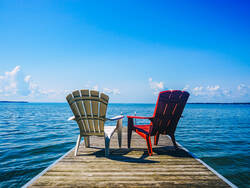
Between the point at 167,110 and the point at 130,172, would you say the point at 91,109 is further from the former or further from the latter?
the point at 167,110

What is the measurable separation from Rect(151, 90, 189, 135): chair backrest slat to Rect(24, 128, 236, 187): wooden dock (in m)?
0.60

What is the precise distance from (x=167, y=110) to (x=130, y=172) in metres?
1.57

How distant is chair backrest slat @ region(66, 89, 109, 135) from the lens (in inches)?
127

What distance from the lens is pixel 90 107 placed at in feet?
10.6

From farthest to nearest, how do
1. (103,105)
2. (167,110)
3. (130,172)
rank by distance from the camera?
(167,110)
(103,105)
(130,172)

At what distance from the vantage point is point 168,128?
3.61 meters

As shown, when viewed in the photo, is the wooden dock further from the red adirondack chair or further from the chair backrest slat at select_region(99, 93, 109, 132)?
the chair backrest slat at select_region(99, 93, 109, 132)

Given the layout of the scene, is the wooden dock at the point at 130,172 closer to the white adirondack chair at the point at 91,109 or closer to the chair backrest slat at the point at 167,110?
the white adirondack chair at the point at 91,109

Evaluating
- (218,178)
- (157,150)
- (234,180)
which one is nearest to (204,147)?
(234,180)

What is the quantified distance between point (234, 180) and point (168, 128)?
1991 mm

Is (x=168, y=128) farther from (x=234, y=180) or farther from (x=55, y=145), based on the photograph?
(x=55, y=145)

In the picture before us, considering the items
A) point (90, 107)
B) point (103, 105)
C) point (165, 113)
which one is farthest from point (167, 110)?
point (90, 107)

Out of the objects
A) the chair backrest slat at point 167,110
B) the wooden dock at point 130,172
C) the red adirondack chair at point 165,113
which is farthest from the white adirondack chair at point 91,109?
the chair backrest slat at point 167,110

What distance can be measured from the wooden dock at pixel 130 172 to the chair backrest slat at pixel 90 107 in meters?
0.69
